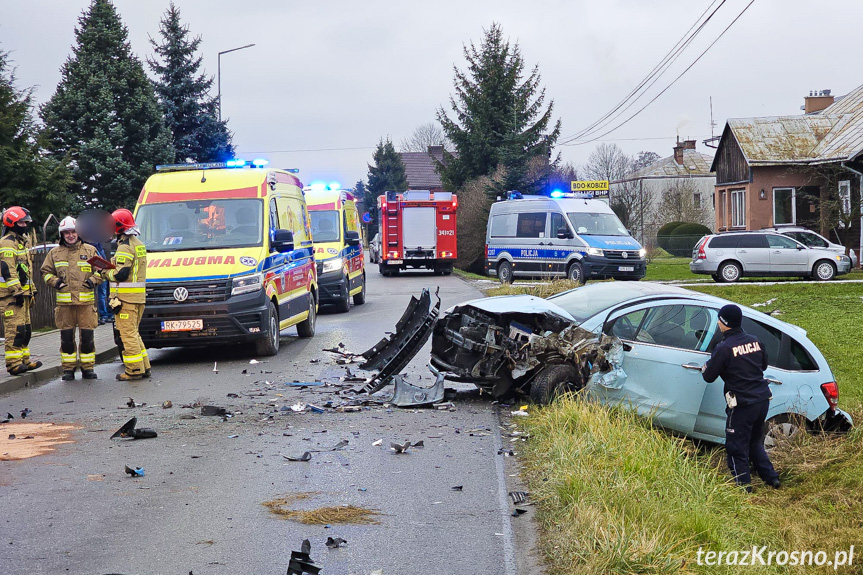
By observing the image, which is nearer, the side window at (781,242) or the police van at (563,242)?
the police van at (563,242)

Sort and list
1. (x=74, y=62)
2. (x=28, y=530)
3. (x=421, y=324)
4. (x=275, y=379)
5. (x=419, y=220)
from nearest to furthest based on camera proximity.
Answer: (x=28, y=530), (x=421, y=324), (x=275, y=379), (x=74, y=62), (x=419, y=220)

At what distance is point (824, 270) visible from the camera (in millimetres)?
27844

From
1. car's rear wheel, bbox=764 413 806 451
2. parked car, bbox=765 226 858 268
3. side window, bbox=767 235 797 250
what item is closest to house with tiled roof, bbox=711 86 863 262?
parked car, bbox=765 226 858 268

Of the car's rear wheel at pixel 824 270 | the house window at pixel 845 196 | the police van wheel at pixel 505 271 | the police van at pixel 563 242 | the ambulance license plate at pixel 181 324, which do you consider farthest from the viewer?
the house window at pixel 845 196

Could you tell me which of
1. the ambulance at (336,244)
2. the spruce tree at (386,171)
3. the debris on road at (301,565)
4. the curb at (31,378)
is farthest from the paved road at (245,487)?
the spruce tree at (386,171)

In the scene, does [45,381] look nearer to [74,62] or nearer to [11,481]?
[11,481]

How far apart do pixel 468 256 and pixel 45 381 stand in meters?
31.3

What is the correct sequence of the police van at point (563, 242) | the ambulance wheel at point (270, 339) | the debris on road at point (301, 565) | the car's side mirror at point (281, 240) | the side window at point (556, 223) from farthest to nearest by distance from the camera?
the side window at point (556, 223) → the police van at point (563, 242) → the car's side mirror at point (281, 240) → the ambulance wheel at point (270, 339) → the debris on road at point (301, 565)

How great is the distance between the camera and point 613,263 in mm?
25344

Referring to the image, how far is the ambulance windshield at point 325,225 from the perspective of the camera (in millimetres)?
20922

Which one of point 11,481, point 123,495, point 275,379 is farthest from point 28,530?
point 275,379

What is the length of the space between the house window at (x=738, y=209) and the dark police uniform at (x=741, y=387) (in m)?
35.9

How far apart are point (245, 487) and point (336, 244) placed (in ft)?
47.0

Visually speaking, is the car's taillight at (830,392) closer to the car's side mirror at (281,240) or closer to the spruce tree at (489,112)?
the car's side mirror at (281,240)
